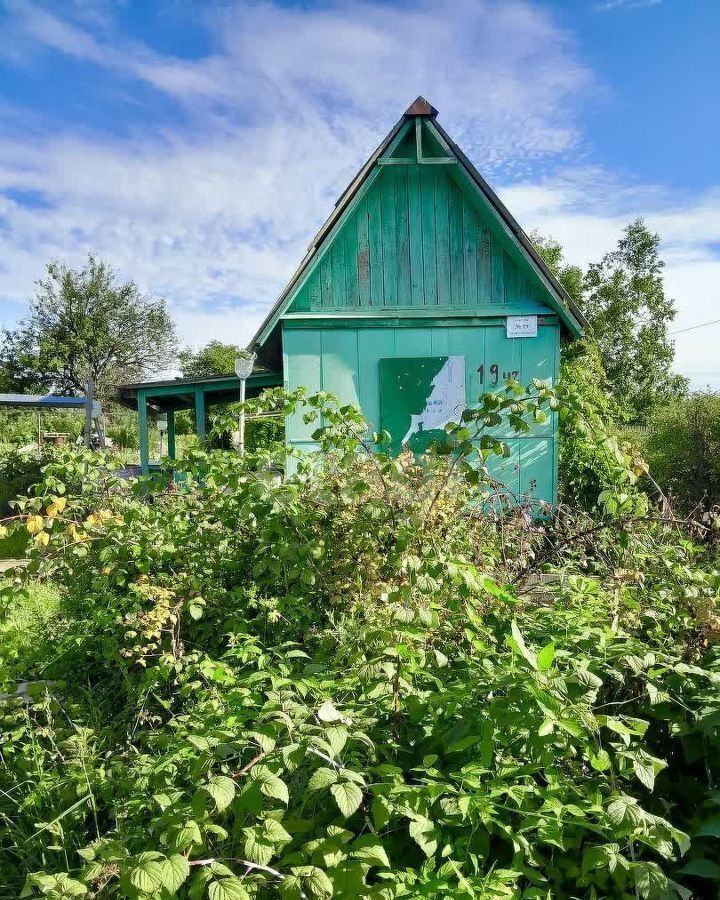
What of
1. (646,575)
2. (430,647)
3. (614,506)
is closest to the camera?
(430,647)

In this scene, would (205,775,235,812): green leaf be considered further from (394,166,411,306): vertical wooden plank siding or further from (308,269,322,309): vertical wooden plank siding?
(394,166,411,306): vertical wooden plank siding

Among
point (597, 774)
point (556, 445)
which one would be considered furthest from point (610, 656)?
point (556, 445)

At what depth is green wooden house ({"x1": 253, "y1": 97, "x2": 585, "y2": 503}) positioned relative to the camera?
26.2 ft

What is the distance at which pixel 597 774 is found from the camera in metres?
1.97

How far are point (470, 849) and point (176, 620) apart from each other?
1709 mm

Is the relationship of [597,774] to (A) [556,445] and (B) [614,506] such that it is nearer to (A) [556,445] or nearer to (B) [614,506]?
(B) [614,506]

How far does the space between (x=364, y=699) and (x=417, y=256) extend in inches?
266

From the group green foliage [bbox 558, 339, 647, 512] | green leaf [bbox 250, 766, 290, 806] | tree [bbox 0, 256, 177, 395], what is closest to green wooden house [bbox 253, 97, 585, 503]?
green foliage [bbox 558, 339, 647, 512]

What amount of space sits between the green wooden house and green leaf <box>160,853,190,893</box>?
6.69m

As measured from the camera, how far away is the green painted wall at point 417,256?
7992mm

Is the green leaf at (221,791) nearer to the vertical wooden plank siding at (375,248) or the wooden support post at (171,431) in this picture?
the vertical wooden plank siding at (375,248)

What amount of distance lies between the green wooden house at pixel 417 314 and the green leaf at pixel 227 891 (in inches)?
264

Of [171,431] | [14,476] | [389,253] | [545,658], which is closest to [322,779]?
[545,658]

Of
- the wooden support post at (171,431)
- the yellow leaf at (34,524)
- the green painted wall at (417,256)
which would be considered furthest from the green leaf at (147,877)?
the wooden support post at (171,431)
